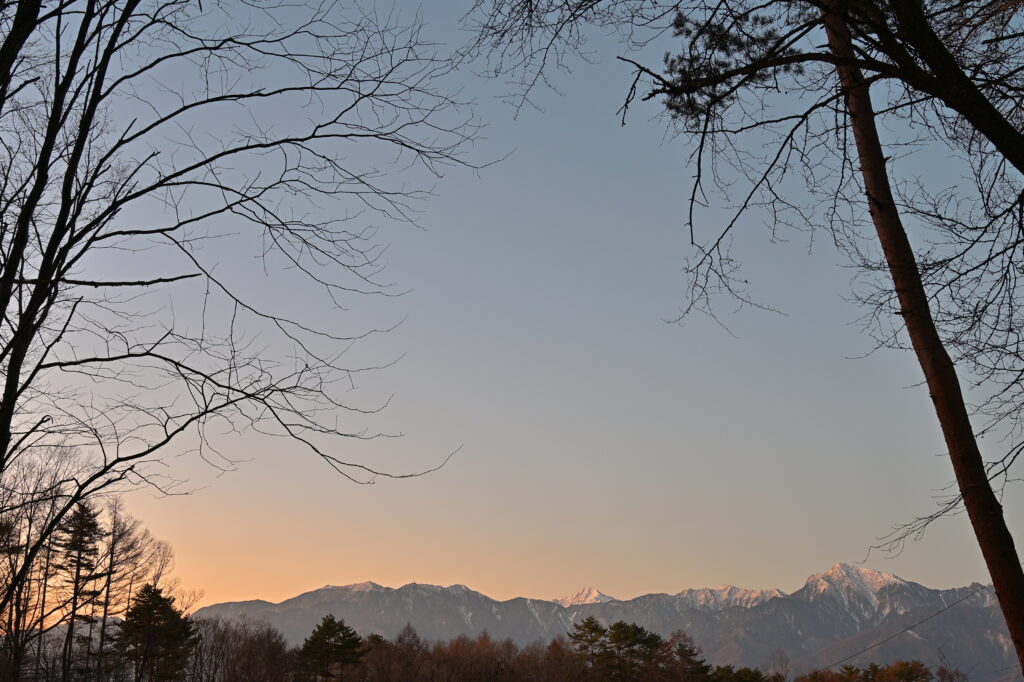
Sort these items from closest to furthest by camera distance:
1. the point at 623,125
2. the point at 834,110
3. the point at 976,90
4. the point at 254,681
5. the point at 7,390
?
the point at 7,390, the point at 976,90, the point at 623,125, the point at 834,110, the point at 254,681

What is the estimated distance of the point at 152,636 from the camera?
1689 inches

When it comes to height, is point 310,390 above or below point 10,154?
below

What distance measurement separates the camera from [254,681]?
55.1 metres

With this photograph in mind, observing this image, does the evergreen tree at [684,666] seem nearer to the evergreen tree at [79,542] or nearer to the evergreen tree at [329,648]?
the evergreen tree at [329,648]

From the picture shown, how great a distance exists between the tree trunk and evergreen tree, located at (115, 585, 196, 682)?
44.0 meters

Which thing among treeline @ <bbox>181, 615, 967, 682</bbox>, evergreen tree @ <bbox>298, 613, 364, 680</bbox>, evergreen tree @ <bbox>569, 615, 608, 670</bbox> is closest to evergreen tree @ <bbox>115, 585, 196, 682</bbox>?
treeline @ <bbox>181, 615, 967, 682</bbox>

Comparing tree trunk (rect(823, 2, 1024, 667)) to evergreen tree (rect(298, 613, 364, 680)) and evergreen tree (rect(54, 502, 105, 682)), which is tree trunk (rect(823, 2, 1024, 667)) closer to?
evergreen tree (rect(54, 502, 105, 682))

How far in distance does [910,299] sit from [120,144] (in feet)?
13.1

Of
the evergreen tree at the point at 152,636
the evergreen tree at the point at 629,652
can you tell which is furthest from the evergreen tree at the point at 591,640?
the evergreen tree at the point at 152,636

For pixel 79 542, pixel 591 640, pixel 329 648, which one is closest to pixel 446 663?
pixel 591 640

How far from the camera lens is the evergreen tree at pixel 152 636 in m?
42.5

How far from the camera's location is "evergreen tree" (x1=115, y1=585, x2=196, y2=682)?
42.5 m

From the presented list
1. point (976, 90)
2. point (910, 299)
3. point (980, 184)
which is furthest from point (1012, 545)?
point (976, 90)

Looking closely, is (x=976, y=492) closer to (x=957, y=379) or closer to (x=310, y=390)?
(x=957, y=379)
